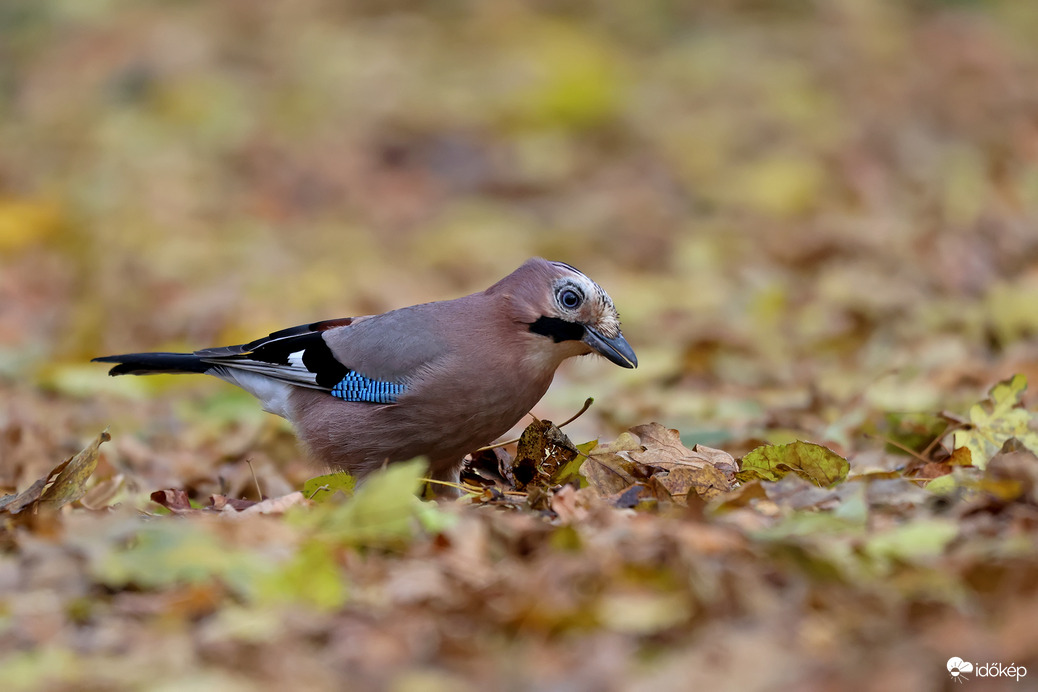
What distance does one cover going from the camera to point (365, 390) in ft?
14.5

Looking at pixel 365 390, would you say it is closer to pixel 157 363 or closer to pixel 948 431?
pixel 157 363

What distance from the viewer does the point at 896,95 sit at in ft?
39.7

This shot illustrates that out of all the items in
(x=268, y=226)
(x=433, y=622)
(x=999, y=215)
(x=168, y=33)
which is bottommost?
(x=433, y=622)

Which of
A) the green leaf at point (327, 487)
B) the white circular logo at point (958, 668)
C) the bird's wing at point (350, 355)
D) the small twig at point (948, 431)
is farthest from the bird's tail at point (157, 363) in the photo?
the white circular logo at point (958, 668)

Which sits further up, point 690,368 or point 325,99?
point 325,99

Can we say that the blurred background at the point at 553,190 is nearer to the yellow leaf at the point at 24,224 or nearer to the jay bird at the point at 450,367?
the yellow leaf at the point at 24,224

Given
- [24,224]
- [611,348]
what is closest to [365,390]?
[611,348]

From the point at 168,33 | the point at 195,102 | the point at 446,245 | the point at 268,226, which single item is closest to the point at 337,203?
the point at 268,226

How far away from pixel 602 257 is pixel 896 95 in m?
4.31

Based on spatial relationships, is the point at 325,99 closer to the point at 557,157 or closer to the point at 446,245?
the point at 557,157

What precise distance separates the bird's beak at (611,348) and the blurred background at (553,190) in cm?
88

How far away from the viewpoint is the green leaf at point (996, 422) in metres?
4.08

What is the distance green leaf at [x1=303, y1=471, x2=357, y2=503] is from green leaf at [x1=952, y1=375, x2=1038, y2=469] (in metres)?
1.96

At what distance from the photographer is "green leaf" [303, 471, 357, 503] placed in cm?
386
